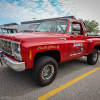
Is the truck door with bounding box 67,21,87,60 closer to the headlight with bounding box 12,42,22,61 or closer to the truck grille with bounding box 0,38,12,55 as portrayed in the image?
the headlight with bounding box 12,42,22,61

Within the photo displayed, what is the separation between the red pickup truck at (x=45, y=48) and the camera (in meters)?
2.28

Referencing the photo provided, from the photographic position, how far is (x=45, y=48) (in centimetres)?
255

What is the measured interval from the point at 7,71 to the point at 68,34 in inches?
104

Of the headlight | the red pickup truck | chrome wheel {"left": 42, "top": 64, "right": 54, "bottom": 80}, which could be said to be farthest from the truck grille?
chrome wheel {"left": 42, "top": 64, "right": 54, "bottom": 80}

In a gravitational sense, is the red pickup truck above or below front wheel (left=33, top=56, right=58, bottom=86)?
above

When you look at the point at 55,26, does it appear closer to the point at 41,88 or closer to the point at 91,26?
the point at 41,88

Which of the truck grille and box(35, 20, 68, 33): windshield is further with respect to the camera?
box(35, 20, 68, 33): windshield

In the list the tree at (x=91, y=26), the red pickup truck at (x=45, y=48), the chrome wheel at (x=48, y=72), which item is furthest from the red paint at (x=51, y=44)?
the tree at (x=91, y=26)

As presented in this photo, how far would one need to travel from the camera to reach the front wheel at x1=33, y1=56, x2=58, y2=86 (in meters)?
2.48

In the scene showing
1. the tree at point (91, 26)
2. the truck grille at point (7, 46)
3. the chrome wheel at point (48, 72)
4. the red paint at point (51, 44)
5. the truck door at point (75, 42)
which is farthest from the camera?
the tree at point (91, 26)

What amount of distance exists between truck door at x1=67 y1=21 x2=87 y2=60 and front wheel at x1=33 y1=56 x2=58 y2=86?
86cm

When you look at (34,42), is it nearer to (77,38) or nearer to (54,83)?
(54,83)

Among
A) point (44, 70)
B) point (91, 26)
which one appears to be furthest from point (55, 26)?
point (91, 26)

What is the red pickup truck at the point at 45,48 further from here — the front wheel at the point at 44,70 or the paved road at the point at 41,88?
the paved road at the point at 41,88
